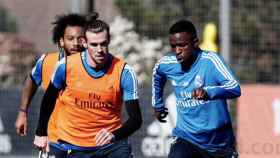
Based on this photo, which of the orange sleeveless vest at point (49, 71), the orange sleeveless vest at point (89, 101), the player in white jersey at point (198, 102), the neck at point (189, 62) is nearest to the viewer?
the orange sleeveless vest at point (89, 101)

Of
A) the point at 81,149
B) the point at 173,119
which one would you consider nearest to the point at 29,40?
the point at 173,119

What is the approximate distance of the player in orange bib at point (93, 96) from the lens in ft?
25.2

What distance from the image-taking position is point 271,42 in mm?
14219

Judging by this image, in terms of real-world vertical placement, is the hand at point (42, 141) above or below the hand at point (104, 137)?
below

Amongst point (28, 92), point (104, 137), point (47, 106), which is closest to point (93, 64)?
point (47, 106)

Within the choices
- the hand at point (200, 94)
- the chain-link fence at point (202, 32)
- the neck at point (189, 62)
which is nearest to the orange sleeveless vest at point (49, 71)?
the neck at point (189, 62)

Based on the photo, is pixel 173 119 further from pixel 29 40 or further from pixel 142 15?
pixel 29 40

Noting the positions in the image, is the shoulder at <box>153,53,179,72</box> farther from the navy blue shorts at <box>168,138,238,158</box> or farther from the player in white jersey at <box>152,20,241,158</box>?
the navy blue shorts at <box>168,138,238,158</box>

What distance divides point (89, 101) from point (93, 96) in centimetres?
6

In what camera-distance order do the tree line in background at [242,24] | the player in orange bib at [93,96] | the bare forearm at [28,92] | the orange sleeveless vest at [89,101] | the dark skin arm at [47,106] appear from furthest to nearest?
the tree line in background at [242,24]
the bare forearm at [28,92]
the dark skin arm at [47,106]
the orange sleeveless vest at [89,101]
the player in orange bib at [93,96]

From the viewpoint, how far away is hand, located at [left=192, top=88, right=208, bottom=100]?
309 inches

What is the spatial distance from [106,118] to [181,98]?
2.92ft

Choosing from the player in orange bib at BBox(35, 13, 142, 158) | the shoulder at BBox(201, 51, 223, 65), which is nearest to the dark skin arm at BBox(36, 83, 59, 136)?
the player in orange bib at BBox(35, 13, 142, 158)

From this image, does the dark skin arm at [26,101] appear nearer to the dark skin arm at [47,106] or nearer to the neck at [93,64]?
the dark skin arm at [47,106]
